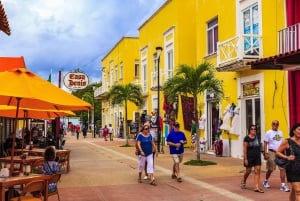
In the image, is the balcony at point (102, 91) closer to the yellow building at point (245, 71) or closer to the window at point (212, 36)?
the window at point (212, 36)

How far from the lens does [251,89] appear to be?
19.3m

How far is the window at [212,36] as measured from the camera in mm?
23469

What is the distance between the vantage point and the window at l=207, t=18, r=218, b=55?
23.5 m

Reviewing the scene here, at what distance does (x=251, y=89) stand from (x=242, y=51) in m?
1.77

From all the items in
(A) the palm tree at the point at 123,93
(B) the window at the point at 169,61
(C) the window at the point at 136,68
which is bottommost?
(A) the palm tree at the point at 123,93

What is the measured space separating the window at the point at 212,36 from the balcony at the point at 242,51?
374 cm

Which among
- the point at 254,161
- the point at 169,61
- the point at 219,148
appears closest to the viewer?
the point at 254,161

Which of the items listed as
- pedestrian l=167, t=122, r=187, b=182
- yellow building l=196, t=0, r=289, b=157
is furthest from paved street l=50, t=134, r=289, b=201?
yellow building l=196, t=0, r=289, b=157

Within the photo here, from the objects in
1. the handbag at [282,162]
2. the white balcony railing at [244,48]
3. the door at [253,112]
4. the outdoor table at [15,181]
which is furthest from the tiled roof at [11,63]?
the door at [253,112]

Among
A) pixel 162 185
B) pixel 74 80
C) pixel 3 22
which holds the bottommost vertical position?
pixel 162 185

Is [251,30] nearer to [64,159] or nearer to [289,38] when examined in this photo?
[289,38]

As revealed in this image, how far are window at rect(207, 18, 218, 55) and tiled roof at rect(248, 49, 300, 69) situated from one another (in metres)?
7.91

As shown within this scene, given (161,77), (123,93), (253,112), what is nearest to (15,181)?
(253,112)

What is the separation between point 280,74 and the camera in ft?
56.0
